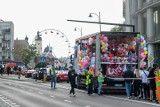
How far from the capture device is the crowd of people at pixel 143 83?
64.6 ft

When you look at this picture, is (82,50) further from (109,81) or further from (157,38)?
(157,38)

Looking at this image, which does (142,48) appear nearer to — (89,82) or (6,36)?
(89,82)

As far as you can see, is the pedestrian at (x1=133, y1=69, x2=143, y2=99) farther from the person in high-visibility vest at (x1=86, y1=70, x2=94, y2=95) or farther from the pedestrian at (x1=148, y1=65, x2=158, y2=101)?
the person in high-visibility vest at (x1=86, y1=70, x2=94, y2=95)

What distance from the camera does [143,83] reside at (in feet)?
69.1

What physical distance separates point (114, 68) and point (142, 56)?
6.08 ft

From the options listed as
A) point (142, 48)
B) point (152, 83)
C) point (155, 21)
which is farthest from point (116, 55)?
point (155, 21)

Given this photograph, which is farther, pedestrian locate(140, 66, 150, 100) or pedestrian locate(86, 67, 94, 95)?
pedestrian locate(86, 67, 94, 95)

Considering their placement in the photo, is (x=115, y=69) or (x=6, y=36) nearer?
(x=115, y=69)

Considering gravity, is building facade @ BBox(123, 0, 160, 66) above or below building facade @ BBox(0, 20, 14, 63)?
below

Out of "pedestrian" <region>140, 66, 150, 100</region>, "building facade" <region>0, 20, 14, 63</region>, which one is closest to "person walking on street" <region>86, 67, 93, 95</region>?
"pedestrian" <region>140, 66, 150, 100</region>

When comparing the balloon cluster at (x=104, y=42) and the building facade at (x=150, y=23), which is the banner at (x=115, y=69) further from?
the building facade at (x=150, y=23)

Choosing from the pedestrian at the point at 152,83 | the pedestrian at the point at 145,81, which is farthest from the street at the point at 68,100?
the pedestrian at the point at 145,81

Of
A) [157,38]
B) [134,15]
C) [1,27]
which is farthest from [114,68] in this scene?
[1,27]

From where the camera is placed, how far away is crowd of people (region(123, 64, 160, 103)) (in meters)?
19.7
